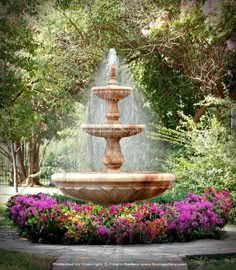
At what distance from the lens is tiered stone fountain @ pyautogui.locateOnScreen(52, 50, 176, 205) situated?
8.21 metres

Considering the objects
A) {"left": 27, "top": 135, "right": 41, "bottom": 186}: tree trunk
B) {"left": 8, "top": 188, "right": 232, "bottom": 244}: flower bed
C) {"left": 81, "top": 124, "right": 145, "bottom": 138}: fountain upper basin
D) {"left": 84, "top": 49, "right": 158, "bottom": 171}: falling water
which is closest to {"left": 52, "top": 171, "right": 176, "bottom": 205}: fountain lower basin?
{"left": 8, "top": 188, "right": 232, "bottom": 244}: flower bed

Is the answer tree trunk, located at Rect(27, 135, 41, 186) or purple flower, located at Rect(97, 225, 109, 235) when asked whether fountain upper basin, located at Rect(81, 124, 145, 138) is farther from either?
tree trunk, located at Rect(27, 135, 41, 186)

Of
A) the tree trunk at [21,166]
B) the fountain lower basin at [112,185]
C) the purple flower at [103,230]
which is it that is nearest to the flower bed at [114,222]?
the purple flower at [103,230]

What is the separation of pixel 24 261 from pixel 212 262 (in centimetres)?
205

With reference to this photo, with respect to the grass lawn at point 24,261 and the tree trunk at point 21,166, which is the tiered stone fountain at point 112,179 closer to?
the grass lawn at point 24,261

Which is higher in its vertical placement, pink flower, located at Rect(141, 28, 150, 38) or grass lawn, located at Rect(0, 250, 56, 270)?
pink flower, located at Rect(141, 28, 150, 38)

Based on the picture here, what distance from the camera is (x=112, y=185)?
26.9ft

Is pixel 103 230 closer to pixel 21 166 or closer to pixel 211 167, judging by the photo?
pixel 211 167

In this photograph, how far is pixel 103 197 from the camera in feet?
28.1

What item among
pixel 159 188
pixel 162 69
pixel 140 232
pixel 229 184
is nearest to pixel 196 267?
pixel 140 232

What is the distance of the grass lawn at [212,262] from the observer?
670cm

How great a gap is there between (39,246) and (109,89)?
263 cm

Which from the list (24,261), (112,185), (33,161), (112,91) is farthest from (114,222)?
→ (33,161)

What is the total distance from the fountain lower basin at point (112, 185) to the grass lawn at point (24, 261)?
1.45 meters
